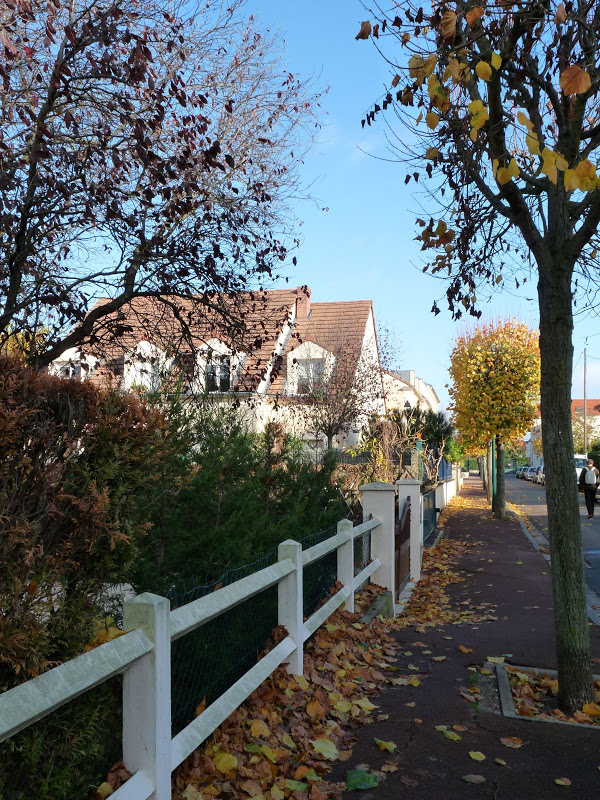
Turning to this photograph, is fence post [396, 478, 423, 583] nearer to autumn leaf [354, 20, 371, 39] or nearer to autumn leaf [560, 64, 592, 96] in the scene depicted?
autumn leaf [354, 20, 371, 39]

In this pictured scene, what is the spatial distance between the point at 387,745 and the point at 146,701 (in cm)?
213

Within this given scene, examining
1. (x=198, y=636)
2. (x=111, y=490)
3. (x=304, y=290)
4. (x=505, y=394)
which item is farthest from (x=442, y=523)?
(x=111, y=490)

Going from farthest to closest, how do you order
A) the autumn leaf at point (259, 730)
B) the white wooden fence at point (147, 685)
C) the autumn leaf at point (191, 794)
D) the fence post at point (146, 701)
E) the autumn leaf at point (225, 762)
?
the autumn leaf at point (259, 730)
the autumn leaf at point (225, 762)
the autumn leaf at point (191, 794)
the fence post at point (146, 701)
the white wooden fence at point (147, 685)

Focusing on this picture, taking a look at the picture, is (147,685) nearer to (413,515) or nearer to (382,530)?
(382,530)

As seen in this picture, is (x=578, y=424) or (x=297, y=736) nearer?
(x=297, y=736)

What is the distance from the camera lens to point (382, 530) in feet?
30.0

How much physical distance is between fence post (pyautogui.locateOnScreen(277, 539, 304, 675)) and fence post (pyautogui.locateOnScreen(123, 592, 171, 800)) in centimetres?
223

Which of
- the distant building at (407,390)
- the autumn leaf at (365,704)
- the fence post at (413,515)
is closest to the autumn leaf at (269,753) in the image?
the autumn leaf at (365,704)

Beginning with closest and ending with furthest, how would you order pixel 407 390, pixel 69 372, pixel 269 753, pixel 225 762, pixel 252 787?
pixel 252 787
pixel 225 762
pixel 269 753
pixel 69 372
pixel 407 390

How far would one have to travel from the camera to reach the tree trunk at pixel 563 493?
5.61m

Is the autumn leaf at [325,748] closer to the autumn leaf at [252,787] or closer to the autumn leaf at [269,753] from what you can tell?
the autumn leaf at [269,753]

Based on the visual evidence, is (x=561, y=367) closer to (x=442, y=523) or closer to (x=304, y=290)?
(x=304, y=290)

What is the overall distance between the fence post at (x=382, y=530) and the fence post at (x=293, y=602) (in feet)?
12.0

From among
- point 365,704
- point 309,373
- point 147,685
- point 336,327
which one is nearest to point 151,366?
point 365,704
